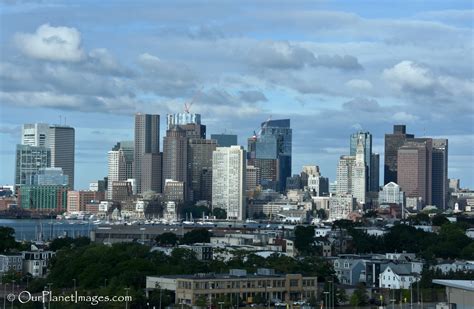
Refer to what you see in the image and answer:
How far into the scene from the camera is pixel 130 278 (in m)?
49.0

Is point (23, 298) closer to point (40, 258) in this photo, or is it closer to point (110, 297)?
point (110, 297)

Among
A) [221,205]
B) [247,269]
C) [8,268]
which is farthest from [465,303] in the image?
[221,205]

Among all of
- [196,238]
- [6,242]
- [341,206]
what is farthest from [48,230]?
[6,242]

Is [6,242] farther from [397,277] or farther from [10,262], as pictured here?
[397,277]

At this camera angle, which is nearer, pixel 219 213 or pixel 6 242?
pixel 6 242

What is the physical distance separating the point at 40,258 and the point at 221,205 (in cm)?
13116

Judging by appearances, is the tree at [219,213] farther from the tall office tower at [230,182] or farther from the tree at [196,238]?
the tree at [196,238]

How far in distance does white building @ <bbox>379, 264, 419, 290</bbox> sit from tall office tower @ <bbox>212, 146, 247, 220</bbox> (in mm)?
132559

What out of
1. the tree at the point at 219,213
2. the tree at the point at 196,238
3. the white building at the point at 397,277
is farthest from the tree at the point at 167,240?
the tree at the point at 219,213

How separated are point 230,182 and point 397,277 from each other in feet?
455

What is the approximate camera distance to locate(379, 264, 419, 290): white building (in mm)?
55250

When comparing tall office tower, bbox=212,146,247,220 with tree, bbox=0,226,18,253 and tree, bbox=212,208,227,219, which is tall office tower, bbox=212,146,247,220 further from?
tree, bbox=0,226,18,253

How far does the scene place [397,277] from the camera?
5653cm

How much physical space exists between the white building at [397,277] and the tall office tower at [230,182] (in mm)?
132559
